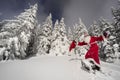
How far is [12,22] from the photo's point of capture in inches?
931

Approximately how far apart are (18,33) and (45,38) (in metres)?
15.7

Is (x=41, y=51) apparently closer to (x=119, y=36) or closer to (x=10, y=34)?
(x=10, y=34)

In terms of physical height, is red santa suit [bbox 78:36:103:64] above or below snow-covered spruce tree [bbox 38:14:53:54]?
below

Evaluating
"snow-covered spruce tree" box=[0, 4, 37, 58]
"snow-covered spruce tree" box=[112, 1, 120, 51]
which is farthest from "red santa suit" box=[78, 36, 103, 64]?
"snow-covered spruce tree" box=[112, 1, 120, 51]

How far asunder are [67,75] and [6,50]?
706 inches

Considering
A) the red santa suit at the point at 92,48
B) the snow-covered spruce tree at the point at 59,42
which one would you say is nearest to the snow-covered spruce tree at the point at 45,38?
the snow-covered spruce tree at the point at 59,42

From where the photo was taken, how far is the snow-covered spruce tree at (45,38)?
39.1 metres

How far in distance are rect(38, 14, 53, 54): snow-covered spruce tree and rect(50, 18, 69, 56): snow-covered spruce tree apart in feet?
5.25

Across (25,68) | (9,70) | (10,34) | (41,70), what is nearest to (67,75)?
(41,70)

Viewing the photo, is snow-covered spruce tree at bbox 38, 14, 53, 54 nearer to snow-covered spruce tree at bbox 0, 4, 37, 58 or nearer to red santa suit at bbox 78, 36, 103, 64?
snow-covered spruce tree at bbox 0, 4, 37, 58

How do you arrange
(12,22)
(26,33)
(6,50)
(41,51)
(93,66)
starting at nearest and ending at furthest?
(93,66), (6,50), (12,22), (26,33), (41,51)

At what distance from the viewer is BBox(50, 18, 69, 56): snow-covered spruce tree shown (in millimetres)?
37875

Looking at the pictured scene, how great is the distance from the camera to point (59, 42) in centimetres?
3900

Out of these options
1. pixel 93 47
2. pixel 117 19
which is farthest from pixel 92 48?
pixel 117 19
